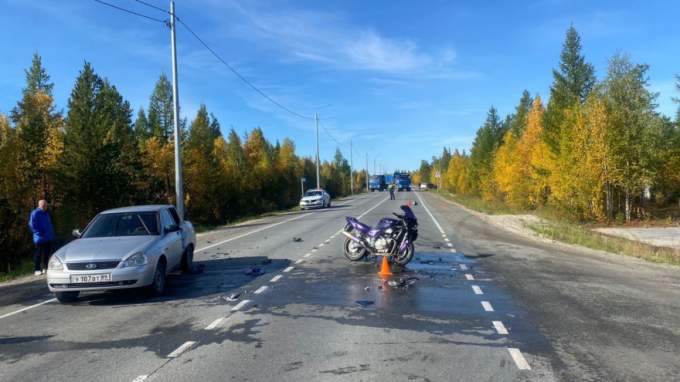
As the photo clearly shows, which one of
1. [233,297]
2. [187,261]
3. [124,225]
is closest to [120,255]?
[124,225]

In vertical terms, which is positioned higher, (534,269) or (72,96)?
(72,96)

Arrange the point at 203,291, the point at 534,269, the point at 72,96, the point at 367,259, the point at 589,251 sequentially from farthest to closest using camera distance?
the point at 72,96, the point at 589,251, the point at 367,259, the point at 534,269, the point at 203,291

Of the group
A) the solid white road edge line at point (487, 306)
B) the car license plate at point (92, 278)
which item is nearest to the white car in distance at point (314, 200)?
the car license plate at point (92, 278)

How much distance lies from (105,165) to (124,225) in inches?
1092

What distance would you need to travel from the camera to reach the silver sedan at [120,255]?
827cm

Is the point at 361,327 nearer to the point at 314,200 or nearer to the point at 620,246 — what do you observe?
the point at 620,246

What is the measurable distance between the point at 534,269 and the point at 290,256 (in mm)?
6478

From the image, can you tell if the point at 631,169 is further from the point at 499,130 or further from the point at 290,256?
the point at 499,130

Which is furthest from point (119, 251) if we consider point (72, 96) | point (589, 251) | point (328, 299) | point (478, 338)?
point (72, 96)

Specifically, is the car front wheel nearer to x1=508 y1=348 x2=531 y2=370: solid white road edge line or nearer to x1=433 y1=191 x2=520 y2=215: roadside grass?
x1=508 y1=348 x2=531 y2=370: solid white road edge line

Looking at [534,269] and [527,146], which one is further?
[527,146]

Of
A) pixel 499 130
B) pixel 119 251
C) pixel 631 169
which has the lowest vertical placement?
pixel 119 251

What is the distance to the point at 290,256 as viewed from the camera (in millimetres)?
14359

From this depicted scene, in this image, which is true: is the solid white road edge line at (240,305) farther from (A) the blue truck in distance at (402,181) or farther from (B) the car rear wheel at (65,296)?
(A) the blue truck in distance at (402,181)
